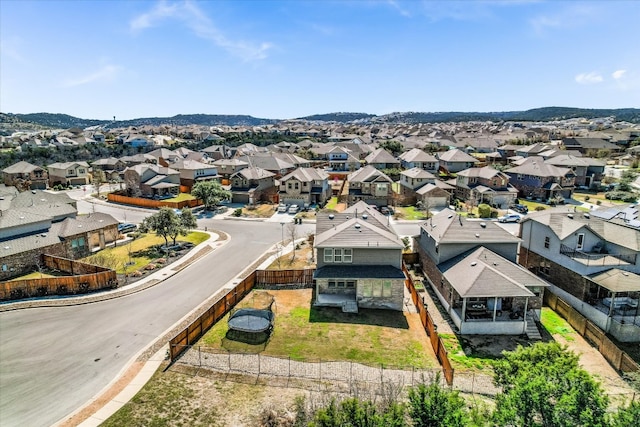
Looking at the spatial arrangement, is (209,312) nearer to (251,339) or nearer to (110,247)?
(251,339)

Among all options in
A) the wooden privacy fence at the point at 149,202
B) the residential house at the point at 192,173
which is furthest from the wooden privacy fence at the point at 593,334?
the residential house at the point at 192,173

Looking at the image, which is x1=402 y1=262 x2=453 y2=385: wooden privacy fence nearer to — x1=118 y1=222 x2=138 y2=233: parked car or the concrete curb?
the concrete curb

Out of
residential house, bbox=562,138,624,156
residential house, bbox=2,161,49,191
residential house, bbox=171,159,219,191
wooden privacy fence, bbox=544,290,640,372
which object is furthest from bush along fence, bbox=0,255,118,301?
residential house, bbox=562,138,624,156

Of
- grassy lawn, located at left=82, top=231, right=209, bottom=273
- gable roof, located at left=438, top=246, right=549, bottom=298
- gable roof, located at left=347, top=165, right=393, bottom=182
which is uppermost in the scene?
gable roof, located at left=347, top=165, right=393, bottom=182

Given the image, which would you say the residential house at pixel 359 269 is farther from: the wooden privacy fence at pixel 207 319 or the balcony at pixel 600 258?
the balcony at pixel 600 258

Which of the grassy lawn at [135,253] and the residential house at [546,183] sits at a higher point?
the residential house at [546,183]

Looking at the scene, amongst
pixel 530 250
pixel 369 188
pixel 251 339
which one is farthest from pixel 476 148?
Answer: pixel 251 339

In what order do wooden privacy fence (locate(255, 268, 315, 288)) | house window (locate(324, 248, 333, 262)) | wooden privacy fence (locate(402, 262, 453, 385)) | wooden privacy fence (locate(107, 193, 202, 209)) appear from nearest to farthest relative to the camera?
wooden privacy fence (locate(402, 262, 453, 385)), house window (locate(324, 248, 333, 262)), wooden privacy fence (locate(255, 268, 315, 288)), wooden privacy fence (locate(107, 193, 202, 209))
